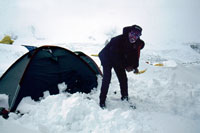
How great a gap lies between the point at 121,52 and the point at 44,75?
2132 mm

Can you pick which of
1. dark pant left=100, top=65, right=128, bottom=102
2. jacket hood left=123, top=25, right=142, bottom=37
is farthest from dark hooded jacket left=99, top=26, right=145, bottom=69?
dark pant left=100, top=65, right=128, bottom=102

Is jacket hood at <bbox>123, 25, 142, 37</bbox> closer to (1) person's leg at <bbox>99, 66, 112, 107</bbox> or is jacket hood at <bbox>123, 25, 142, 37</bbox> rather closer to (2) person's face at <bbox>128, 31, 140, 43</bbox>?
(2) person's face at <bbox>128, 31, 140, 43</bbox>

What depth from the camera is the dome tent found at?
2.91m

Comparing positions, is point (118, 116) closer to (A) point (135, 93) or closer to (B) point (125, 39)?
(B) point (125, 39)

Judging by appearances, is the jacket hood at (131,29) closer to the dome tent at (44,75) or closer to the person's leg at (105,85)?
the person's leg at (105,85)

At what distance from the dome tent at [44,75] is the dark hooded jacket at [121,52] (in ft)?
3.52

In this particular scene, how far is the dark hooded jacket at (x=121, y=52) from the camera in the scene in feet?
9.35

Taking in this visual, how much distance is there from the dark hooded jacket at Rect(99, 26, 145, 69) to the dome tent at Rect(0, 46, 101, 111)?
107 centimetres

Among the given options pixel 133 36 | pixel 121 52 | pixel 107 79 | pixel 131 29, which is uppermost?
pixel 131 29

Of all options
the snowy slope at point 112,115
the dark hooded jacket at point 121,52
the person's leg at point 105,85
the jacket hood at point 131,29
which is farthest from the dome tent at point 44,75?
the jacket hood at point 131,29

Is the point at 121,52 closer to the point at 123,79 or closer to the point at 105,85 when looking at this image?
the point at 123,79

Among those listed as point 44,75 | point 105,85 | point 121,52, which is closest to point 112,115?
point 105,85

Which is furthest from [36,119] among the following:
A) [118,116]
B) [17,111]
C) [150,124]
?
[150,124]

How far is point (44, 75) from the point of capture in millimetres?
3227
